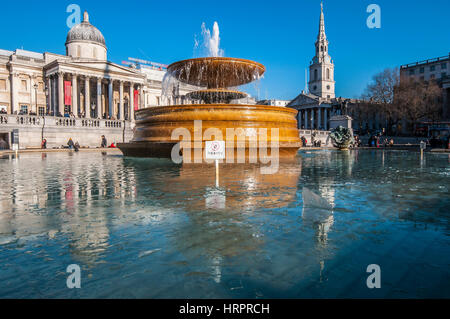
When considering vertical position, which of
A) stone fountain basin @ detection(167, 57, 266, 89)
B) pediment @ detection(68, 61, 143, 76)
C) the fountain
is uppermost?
pediment @ detection(68, 61, 143, 76)

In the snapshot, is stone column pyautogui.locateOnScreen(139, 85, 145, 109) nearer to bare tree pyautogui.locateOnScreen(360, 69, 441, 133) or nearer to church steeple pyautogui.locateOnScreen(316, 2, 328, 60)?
bare tree pyautogui.locateOnScreen(360, 69, 441, 133)

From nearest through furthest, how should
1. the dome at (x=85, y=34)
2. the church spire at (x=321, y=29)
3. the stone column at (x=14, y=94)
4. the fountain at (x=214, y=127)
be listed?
the fountain at (x=214, y=127)
the stone column at (x=14, y=94)
the dome at (x=85, y=34)
the church spire at (x=321, y=29)

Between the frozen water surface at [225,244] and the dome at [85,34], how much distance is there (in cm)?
5717

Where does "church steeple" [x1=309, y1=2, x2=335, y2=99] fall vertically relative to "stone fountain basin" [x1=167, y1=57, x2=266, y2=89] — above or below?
above

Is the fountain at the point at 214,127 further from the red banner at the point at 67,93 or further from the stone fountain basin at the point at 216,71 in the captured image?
the red banner at the point at 67,93

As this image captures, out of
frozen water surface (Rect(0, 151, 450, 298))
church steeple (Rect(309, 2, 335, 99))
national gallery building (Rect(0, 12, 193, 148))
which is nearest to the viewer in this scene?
frozen water surface (Rect(0, 151, 450, 298))

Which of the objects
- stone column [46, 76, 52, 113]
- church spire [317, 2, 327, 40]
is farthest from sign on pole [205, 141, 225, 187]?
church spire [317, 2, 327, 40]

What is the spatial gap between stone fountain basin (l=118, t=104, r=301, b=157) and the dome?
49.9 m

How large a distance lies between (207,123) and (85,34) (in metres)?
52.9

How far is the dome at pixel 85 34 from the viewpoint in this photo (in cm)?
5344

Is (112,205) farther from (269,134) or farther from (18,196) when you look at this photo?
(269,134)

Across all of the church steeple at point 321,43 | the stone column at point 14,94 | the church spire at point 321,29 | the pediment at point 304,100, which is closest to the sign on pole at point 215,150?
the stone column at point 14,94

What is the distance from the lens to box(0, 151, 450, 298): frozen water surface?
1.97 meters
